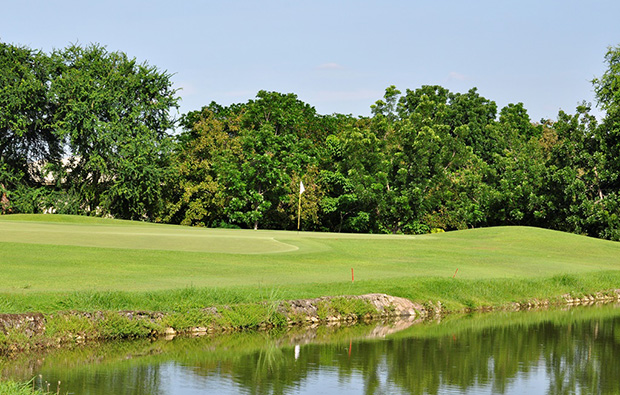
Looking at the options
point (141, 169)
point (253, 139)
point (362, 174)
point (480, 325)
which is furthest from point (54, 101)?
point (480, 325)

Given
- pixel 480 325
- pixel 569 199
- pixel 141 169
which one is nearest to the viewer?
pixel 480 325

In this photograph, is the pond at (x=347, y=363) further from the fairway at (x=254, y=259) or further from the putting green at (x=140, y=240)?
the putting green at (x=140, y=240)

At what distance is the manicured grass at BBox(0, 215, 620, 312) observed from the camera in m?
20.3

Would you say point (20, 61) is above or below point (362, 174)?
above

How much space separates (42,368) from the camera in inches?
598

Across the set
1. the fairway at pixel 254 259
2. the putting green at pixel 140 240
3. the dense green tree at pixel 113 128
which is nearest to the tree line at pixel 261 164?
the dense green tree at pixel 113 128

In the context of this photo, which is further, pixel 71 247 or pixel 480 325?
pixel 71 247

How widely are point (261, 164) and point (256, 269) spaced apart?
3798cm

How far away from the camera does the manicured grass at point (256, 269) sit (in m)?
20.3

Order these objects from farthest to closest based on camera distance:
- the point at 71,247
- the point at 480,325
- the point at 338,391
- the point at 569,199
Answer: the point at 569,199 < the point at 71,247 < the point at 480,325 < the point at 338,391

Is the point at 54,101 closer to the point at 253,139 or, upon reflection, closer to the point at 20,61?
the point at 20,61

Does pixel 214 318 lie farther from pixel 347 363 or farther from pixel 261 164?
pixel 261 164

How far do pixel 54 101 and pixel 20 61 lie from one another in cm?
466

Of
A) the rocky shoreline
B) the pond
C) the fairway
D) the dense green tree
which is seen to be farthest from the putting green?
the dense green tree
